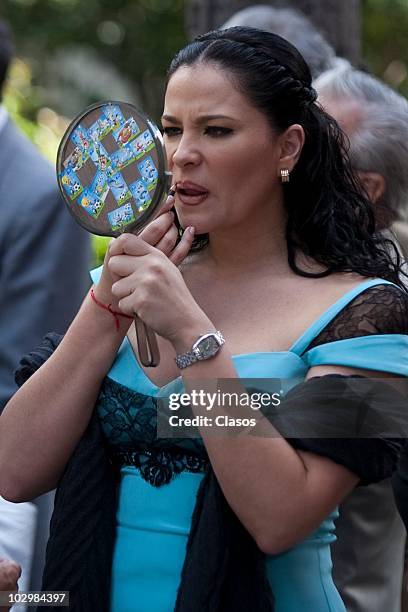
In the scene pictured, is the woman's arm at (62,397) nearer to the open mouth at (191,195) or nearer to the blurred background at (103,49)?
the open mouth at (191,195)

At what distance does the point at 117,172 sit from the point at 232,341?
0.45 meters

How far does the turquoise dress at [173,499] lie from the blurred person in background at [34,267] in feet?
3.67

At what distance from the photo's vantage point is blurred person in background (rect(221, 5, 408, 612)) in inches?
122

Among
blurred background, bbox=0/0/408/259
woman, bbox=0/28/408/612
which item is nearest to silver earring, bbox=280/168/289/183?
woman, bbox=0/28/408/612

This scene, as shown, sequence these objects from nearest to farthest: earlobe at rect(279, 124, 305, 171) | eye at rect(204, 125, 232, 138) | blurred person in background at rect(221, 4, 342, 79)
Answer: eye at rect(204, 125, 232, 138), earlobe at rect(279, 124, 305, 171), blurred person in background at rect(221, 4, 342, 79)

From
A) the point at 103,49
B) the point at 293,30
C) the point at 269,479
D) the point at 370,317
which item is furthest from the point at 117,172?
the point at 103,49

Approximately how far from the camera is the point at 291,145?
8.77 ft

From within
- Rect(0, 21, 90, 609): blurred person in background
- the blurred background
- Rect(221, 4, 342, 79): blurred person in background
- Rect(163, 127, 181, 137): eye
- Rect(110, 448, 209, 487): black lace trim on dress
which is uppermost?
the blurred background

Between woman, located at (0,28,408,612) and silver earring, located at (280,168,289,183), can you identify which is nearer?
woman, located at (0,28,408,612)

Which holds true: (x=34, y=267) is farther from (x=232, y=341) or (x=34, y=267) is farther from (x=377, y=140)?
(x=232, y=341)

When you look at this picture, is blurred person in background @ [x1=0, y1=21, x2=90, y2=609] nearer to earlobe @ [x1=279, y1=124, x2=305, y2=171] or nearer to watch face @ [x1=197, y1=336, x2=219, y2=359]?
earlobe @ [x1=279, y1=124, x2=305, y2=171]

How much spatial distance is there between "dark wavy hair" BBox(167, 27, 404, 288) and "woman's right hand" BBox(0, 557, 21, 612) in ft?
3.15

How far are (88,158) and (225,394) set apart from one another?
24.9 inches

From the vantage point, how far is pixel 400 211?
3529 mm
